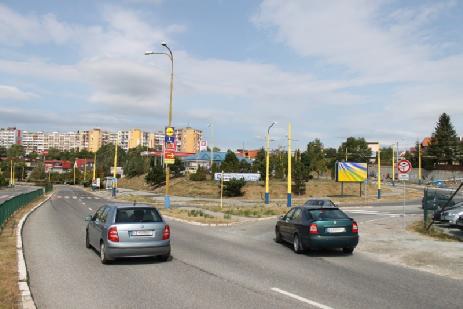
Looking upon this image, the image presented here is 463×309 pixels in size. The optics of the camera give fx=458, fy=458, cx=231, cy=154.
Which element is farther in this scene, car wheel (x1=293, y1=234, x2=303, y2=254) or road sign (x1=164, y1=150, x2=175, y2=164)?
road sign (x1=164, y1=150, x2=175, y2=164)

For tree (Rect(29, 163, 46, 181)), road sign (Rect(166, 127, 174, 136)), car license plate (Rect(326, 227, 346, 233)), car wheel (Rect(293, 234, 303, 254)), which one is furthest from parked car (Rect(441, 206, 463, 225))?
tree (Rect(29, 163, 46, 181))

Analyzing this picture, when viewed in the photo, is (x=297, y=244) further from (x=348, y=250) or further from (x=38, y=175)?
(x=38, y=175)

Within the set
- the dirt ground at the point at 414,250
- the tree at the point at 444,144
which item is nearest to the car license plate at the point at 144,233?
the dirt ground at the point at 414,250

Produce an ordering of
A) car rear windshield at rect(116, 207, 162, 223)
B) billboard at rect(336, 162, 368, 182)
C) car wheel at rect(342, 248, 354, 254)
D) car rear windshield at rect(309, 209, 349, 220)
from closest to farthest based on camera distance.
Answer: car rear windshield at rect(116, 207, 162, 223) → car rear windshield at rect(309, 209, 349, 220) → car wheel at rect(342, 248, 354, 254) → billboard at rect(336, 162, 368, 182)

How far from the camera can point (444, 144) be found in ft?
336

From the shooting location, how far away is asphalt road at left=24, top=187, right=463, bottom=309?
7.62 meters

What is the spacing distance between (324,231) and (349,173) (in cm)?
4351

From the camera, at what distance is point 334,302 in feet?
24.9

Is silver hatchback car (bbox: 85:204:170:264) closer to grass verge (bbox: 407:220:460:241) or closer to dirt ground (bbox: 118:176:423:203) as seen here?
grass verge (bbox: 407:220:460:241)

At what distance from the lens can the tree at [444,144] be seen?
10212 centimetres

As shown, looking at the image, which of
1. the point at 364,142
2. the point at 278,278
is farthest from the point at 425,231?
the point at 364,142

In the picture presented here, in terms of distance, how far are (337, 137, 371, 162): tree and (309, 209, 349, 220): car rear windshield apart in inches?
4658

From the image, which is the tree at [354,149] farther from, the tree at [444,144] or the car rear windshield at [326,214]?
the car rear windshield at [326,214]

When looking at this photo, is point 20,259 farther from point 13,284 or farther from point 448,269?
point 448,269
